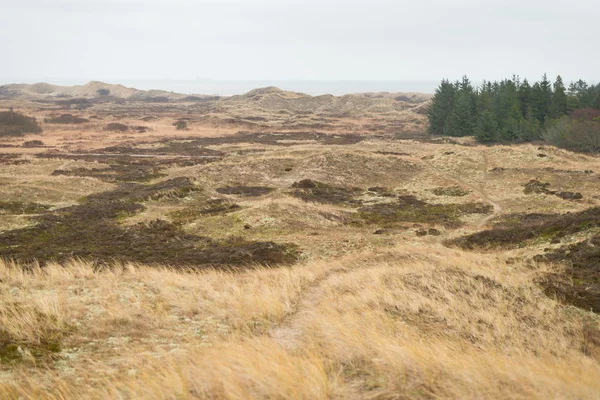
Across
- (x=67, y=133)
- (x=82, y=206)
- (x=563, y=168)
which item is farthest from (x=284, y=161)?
(x=67, y=133)

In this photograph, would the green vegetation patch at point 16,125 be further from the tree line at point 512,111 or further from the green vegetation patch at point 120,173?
the tree line at point 512,111

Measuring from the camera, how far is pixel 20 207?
108ft

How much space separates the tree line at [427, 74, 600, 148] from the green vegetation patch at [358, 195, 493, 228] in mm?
41784

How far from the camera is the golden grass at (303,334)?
6039 mm

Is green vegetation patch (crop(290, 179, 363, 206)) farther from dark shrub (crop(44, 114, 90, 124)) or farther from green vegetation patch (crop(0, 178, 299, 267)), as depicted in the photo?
dark shrub (crop(44, 114, 90, 124))

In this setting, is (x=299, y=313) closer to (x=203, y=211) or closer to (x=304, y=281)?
(x=304, y=281)

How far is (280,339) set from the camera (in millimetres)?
8789

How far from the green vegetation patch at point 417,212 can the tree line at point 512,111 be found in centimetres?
4178

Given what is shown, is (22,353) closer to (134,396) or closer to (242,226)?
(134,396)

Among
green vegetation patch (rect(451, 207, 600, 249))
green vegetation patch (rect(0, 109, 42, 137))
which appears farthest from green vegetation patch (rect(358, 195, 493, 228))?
green vegetation patch (rect(0, 109, 42, 137))

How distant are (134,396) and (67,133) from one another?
9593 cm

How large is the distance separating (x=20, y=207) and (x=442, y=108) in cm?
7787

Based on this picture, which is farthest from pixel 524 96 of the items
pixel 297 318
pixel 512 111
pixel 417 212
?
pixel 297 318

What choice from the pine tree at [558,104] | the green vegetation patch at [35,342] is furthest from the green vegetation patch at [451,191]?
the pine tree at [558,104]
